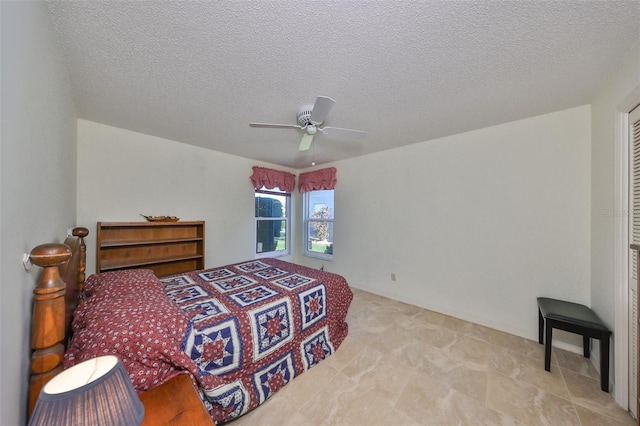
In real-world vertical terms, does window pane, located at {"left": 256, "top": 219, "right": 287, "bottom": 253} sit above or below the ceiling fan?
below

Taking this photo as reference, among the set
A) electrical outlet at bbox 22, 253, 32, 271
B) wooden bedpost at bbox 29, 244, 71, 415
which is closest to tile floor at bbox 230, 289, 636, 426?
wooden bedpost at bbox 29, 244, 71, 415

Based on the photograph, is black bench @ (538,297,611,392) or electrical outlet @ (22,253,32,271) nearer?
electrical outlet @ (22,253,32,271)

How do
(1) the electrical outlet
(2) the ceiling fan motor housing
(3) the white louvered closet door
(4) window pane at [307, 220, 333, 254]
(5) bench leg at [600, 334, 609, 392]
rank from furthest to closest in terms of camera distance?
(4) window pane at [307, 220, 333, 254]
(2) the ceiling fan motor housing
(5) bench leg at [600, 334, 609, 392]
(3) the white louvered closet door
(1) the electrical outlet

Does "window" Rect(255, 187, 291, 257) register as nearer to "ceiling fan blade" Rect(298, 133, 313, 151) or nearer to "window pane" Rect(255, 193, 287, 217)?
"window pane" Rect(255, 193, 287, 217)

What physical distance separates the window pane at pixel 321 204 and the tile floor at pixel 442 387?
2.34 metres

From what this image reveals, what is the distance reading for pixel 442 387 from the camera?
1619 mm

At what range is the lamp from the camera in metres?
0.45

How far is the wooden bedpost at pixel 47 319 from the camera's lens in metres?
0.70

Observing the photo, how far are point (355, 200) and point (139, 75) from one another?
2.98 metres

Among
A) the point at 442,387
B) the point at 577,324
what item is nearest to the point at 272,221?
the point at 442,387

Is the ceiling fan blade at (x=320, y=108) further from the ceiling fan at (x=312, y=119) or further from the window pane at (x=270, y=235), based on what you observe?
the window pane at (x=270, y=235)

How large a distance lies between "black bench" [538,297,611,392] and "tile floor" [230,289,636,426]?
0.43 feet

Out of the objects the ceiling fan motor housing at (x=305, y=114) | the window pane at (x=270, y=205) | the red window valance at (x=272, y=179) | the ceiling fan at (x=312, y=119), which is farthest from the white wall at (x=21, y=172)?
the window pane at (x=270, y=205)

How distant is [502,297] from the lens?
2.36 metres
